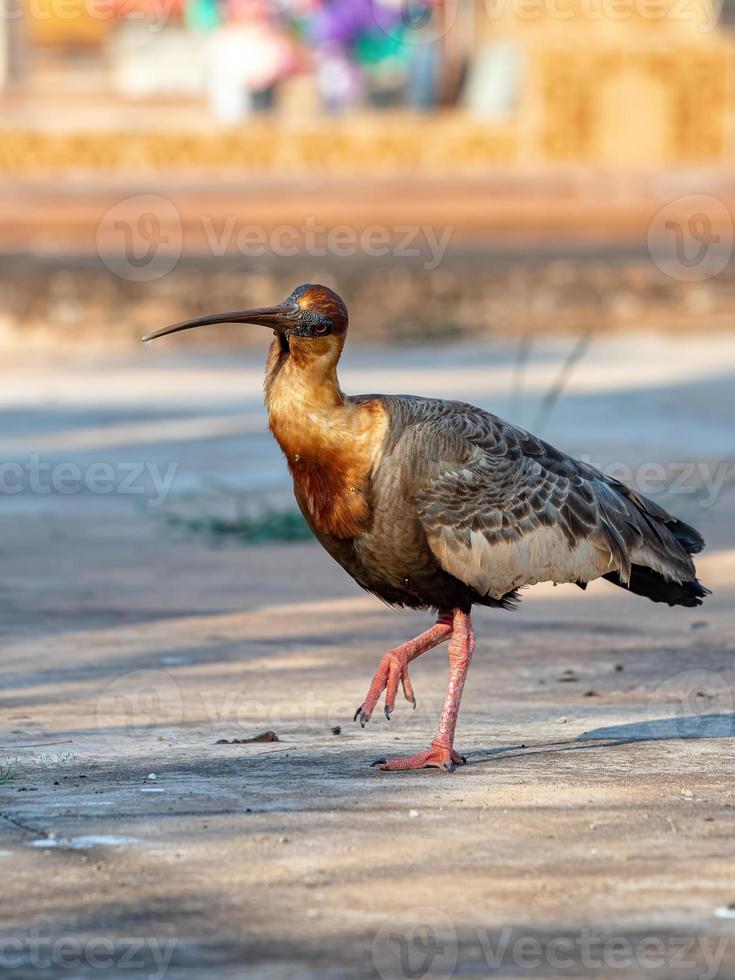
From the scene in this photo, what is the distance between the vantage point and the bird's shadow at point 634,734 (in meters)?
6.49

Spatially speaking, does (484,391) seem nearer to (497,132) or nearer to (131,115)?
(497,132)

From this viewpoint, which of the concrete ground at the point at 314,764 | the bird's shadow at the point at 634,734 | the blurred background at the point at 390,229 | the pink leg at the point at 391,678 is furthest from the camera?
the blurred background at the point at 390,229

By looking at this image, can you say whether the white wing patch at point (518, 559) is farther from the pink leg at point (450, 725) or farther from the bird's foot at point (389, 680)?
the bird's foot at point (389, 680)

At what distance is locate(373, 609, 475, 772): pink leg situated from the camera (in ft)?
A: 20.0

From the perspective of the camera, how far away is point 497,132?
1101 inches

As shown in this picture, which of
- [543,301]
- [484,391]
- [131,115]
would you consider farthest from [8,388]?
[131,115]

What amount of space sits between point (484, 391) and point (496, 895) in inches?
434

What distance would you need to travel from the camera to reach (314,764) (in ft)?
20.4

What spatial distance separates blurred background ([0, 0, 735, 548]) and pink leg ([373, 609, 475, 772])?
5.07 m

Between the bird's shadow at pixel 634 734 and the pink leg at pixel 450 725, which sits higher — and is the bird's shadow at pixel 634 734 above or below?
below

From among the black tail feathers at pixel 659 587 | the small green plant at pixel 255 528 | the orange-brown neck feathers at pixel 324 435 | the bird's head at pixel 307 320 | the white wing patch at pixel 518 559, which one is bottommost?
the small green plant at pixel 255 528

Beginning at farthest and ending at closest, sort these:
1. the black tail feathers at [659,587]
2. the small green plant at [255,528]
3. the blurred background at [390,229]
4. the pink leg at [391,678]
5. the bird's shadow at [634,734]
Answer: the blurred background at [390,229] < the small green plant at [255,528] < the black tail feathers at [659,587] < the bird's shadow at [634,734] < the pink leg at [391,678]

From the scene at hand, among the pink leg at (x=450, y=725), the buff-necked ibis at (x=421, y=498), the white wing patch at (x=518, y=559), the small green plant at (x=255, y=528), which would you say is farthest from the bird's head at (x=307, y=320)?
the small green plant at (x=255, y=528)

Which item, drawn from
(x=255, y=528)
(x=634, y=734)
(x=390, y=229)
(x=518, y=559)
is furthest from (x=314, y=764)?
(x=390, y=229)
